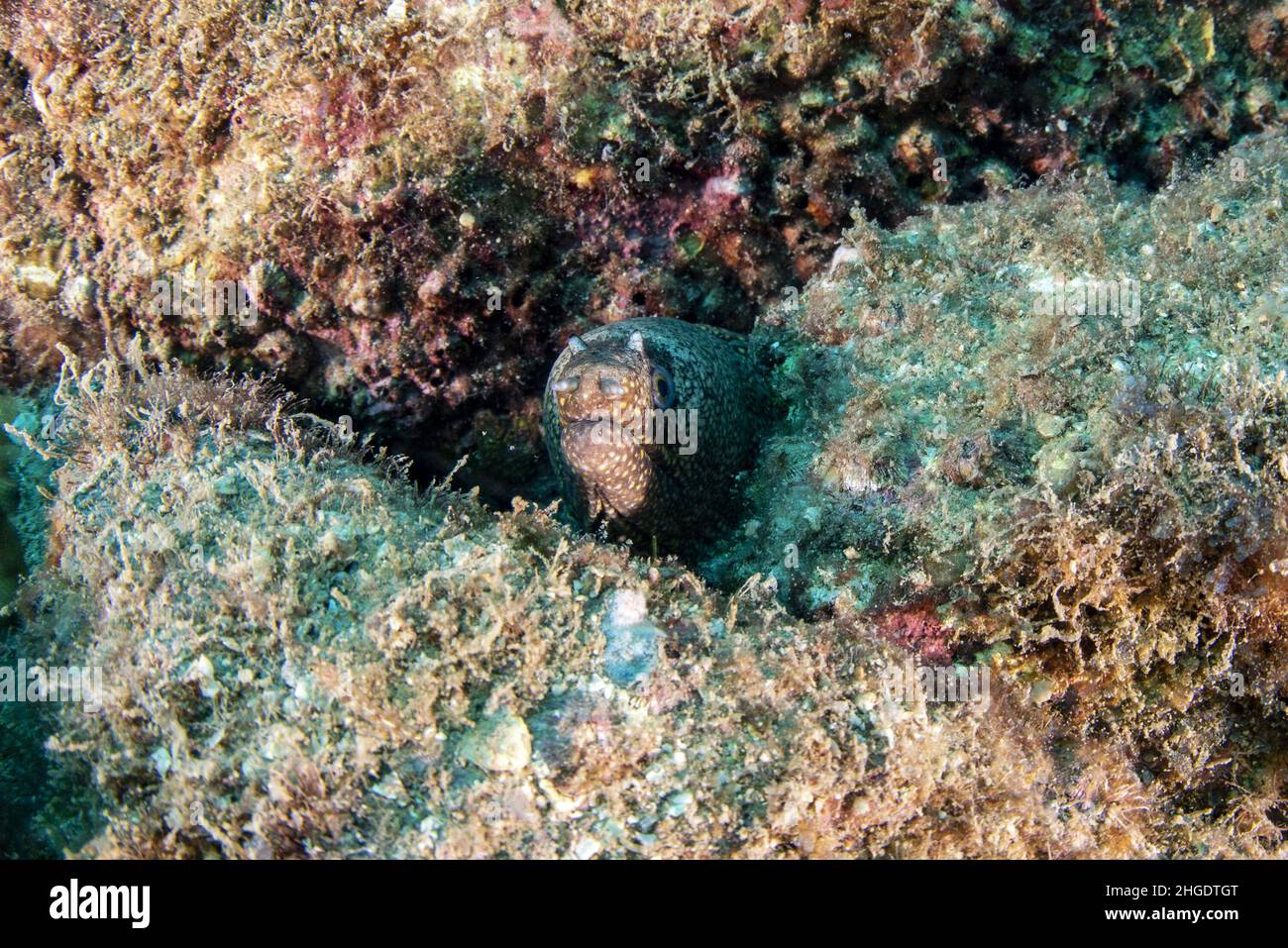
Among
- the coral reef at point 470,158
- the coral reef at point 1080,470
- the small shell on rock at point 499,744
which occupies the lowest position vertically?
the small shell on rock at point 499,744

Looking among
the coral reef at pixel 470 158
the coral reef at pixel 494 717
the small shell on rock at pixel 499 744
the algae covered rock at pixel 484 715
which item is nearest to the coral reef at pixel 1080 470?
the coral reef at pixel 494 717

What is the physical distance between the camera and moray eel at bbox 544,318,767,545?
3.88m

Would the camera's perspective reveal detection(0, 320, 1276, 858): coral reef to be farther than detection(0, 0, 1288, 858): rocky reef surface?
No

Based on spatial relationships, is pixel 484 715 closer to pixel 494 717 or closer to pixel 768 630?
pixel 494 717

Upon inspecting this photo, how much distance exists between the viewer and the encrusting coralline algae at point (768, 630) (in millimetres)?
2756

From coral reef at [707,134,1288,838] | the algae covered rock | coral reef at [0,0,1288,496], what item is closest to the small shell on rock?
the algae covered rock

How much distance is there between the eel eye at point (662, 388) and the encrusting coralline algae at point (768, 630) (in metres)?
0.88

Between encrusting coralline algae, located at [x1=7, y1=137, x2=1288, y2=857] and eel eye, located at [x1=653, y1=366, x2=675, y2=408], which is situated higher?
eel eye, located at [x1=653, y1=366, x2=675, y2=408]

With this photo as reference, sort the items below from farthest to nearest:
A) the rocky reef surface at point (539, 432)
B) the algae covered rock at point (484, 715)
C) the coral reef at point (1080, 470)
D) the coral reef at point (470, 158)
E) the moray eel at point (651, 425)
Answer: the coral reef at point (470, 158) → the moray eel at point (651, 425) → the coral reef at point (1080, 470) → the rocky reef surface at point (539, 432) → the algae covered rock at point (484, 715)

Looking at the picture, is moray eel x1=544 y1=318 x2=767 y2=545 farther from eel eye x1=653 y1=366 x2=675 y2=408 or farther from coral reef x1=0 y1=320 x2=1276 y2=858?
coral reef x1=0 y1=320 x2=1276 y2=858

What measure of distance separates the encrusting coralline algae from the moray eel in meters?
0.58

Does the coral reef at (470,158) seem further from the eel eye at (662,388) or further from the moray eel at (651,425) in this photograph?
the eel eye at (662,388)

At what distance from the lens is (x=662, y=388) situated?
13.0ft

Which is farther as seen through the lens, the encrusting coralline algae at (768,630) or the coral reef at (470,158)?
the coral reef at (470,158)
